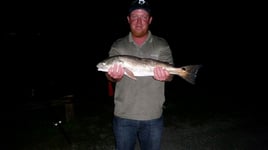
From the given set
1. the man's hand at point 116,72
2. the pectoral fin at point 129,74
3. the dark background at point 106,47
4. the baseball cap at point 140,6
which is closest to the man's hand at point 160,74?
the pectoral fin at point 129,74

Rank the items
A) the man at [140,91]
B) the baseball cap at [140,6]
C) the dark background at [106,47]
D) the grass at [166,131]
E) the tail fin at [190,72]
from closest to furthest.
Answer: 1. the man at [140,91]
2. the baseball cap at [140,6]
3. the tail fin at [190,72]
4. the grass at [166,131]
5. the dark background at [106,47]

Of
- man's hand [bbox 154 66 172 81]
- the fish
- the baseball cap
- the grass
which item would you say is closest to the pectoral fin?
the fish

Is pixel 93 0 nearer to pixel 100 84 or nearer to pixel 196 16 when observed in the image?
pixel 196 16

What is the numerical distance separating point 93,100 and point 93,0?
2633cm

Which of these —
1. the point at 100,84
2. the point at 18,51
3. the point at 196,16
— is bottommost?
the point at 100,84

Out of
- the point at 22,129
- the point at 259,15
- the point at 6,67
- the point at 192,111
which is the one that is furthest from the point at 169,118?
the point at 259,15

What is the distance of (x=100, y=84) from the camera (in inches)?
505

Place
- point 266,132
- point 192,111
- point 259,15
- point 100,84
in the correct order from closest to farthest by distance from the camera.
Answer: point 266,132, point 192,111, point 100,84, point 259,15

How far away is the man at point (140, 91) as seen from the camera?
338cm

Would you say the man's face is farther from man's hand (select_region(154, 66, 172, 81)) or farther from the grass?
the grass

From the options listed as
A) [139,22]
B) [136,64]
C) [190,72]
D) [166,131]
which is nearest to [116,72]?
[136,64]

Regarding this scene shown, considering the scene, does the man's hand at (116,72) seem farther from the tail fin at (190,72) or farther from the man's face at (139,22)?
the tail fin at (190,72)

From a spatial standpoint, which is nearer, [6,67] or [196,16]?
[6,67]

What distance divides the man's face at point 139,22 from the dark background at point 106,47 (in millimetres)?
4546
